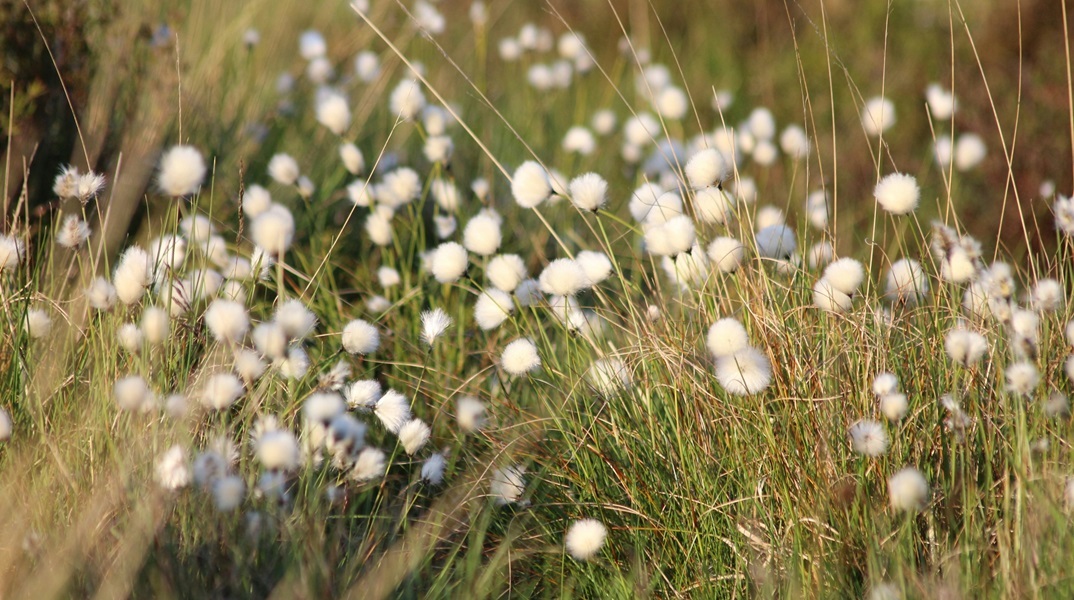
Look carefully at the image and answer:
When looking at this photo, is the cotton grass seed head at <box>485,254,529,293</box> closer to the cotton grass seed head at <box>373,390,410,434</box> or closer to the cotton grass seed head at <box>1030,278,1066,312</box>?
the cotton grass seed head at <box>373,390,410,434</box>

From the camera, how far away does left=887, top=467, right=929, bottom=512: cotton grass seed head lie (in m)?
1.57

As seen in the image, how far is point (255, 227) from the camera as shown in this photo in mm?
2127

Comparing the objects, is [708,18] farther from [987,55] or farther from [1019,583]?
[1019,583]

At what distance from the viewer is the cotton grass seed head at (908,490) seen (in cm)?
157

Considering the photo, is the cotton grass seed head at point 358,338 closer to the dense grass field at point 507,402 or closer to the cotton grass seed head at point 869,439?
the dense grass field at point 507,402

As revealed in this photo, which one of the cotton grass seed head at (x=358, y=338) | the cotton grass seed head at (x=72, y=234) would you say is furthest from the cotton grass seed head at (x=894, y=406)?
the cotton grass seed head at (x=72, y=234)

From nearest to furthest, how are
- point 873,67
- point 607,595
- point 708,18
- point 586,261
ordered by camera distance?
point 607,595
point 586,261
point 873,67
point 708,18

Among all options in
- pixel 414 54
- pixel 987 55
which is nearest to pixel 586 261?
pixel 414 54

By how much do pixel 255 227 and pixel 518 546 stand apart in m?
0.89

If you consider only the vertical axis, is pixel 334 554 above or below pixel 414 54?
below

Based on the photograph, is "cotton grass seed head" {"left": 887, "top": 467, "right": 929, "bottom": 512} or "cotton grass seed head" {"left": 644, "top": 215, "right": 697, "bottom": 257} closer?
"cotton grass seed head" {"left": 887, "top": 467, "right": 929, "bottom": 512}

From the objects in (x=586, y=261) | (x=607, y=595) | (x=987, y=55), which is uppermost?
(x=987, y=55)

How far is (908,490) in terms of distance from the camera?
157 cm

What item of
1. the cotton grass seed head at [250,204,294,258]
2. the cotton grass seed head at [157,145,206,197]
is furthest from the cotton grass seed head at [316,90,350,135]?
the cotton grass seed head at [157,145,206,197]
